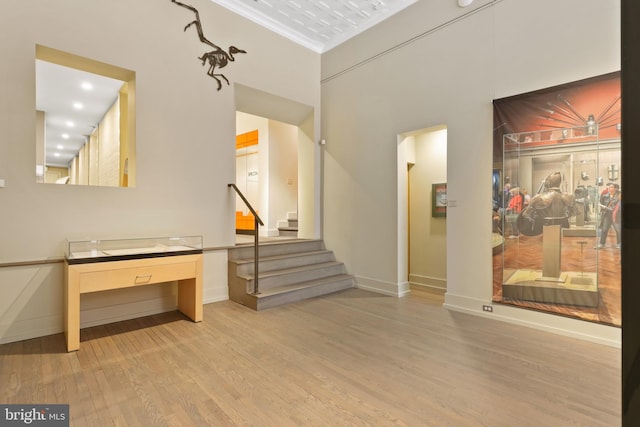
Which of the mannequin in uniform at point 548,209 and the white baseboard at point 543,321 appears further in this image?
the mannequin in uniform at point 548,209

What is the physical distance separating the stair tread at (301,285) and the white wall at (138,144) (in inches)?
28.6

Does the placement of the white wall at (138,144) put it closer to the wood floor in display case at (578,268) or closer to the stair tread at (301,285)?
the stair tread at (301,285)

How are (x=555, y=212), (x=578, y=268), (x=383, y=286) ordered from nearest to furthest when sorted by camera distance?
1. (x=578, y=268)
2. (x=555, y=212)
3. (x=383, y=286)

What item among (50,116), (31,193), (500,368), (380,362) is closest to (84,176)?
(50,116)

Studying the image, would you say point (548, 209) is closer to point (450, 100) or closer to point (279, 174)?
point (450, 100)

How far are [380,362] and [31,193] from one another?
374 cm

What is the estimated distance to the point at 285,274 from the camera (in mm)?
4832

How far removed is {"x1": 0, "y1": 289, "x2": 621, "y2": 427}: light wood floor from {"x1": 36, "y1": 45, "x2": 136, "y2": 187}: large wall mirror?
1.99 metres

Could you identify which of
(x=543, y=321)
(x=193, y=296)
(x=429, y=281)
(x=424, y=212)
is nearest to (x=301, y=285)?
(x=193, y=296)

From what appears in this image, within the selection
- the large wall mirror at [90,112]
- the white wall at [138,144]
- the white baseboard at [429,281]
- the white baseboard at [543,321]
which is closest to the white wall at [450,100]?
the white baseboard at [543,321]

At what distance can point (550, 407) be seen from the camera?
85.3 inches

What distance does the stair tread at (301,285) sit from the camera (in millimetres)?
4355

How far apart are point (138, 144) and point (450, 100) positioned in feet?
13.0

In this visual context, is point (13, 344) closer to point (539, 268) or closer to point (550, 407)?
point (550, 407)
